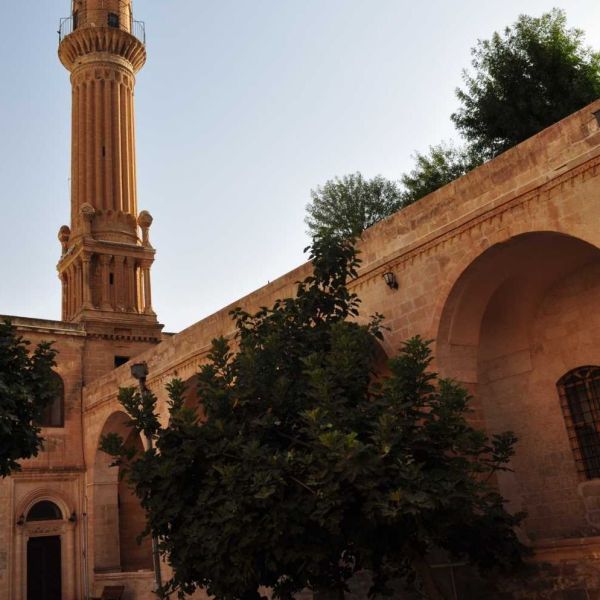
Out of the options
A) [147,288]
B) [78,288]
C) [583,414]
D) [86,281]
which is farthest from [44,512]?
[583,414]

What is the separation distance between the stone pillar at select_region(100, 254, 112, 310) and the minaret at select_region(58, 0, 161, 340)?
0.01m

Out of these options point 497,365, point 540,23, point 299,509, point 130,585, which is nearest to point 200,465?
point 299,509

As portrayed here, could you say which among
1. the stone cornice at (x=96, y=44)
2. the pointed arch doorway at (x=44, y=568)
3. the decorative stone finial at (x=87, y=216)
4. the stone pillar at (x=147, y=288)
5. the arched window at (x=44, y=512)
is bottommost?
the pointed arch doorway at (x=44, y=568)

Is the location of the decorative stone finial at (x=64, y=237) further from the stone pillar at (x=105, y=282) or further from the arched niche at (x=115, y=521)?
the arched niche at (x=115, y=521)

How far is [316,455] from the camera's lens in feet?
21.6

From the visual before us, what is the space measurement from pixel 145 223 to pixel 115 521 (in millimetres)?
9433

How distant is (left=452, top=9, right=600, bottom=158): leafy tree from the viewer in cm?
1817

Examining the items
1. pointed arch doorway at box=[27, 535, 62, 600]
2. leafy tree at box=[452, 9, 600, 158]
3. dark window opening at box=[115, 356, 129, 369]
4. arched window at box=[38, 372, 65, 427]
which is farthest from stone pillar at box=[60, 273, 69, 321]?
leafy tree at box=[452, 9, 600, 158]

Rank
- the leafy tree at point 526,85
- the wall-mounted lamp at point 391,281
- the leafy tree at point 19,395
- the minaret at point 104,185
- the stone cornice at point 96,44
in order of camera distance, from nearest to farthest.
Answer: the leafy tree at point 19,395
the wall-mounted lamp at point 391,281
the leafy tree at point 526,85
the minaret at point 104,185
the stone cornice at point 96,44

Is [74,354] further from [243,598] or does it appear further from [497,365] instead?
[243,598]

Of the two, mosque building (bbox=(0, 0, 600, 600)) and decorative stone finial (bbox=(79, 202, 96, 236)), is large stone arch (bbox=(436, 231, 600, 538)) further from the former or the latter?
decorative stone finial (bbox=(79, 202, 96, 236))

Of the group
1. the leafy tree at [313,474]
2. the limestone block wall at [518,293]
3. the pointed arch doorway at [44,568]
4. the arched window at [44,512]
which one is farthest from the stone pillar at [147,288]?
the leafy tree at [313,474]

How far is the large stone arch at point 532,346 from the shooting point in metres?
9.80

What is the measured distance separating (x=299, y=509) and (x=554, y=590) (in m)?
3.27
